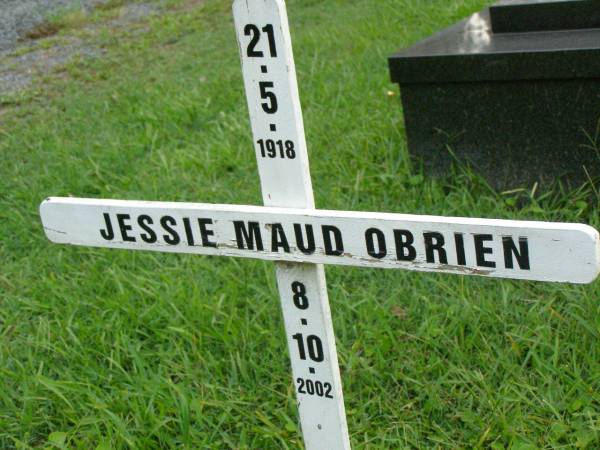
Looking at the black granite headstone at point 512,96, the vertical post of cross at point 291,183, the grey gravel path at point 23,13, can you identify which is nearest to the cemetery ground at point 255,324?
the black granite headstone at point 512,96

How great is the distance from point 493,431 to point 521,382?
20cm

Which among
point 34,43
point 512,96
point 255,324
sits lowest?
point 255,324

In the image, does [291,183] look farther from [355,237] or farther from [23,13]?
[23,13]

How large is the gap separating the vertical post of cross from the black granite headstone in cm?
192

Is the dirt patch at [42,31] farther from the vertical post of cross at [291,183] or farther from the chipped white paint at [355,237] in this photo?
the vertical post of cross at [291,183]

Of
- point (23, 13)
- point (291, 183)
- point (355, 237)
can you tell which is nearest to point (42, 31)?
point (23, 13)

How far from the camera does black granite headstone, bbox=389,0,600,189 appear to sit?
3.31m

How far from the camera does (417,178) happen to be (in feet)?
12.0

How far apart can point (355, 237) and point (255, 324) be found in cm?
124

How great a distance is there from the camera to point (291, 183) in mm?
1697

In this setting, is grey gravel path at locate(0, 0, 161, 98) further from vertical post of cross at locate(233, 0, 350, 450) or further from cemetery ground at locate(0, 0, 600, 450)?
vertical post of cross at locate(233, 0, 350, 450)

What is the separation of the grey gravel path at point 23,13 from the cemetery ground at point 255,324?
3969mm

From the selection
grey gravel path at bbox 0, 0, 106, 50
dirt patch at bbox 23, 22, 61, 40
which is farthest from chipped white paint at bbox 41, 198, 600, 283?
dirt patch at bbox 23, 22, 61, 40

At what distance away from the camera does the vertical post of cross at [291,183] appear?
160cm
